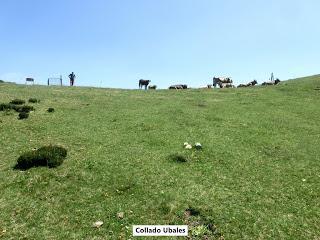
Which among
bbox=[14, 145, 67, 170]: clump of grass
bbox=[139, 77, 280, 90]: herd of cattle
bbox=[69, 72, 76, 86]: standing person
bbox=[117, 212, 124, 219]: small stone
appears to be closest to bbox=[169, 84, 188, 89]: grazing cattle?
bbox=[139, 77, 280, 90]: herd of cattle

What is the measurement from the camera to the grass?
20188 millimetres

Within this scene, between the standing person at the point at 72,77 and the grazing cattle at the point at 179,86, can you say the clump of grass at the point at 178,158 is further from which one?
the standing person at the point at 72,77

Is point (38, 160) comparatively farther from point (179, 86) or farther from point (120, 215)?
point (179, 86)

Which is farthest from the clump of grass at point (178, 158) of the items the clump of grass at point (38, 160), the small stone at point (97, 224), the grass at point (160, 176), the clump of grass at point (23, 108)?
the clump of grass at point (23, 108)

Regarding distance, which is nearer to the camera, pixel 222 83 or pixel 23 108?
pixel 23 108

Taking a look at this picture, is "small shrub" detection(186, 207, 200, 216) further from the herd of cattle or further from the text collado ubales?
the herd of cattle

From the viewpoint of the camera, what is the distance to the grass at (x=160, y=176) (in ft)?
66.2

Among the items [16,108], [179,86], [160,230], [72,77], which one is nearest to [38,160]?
[160,230]

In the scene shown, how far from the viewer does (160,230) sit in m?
19.5

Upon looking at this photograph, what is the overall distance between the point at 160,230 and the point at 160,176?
5970 mm

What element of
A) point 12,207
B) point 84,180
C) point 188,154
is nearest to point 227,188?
point 188,154

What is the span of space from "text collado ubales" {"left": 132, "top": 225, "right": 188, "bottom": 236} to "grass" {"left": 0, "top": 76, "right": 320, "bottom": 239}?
390 millimetres

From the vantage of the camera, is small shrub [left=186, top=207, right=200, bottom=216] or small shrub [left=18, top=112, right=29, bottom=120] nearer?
small shrub [left=186, top=207, right=200, bottom=216]

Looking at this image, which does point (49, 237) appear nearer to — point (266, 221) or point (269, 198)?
point (266, 221)
